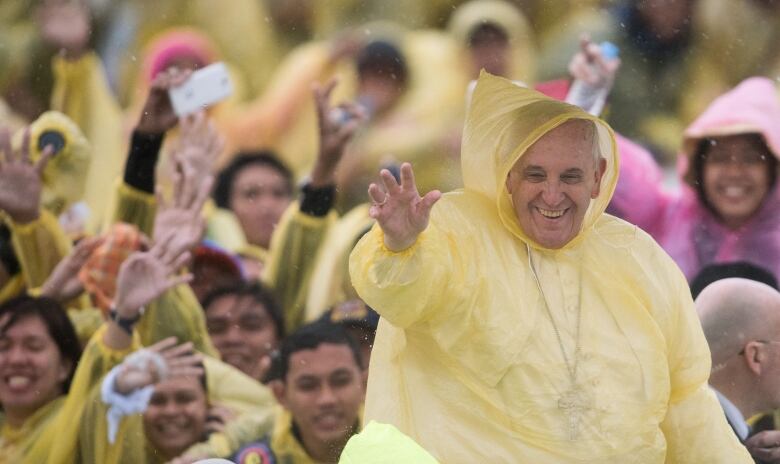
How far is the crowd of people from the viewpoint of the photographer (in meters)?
3.48

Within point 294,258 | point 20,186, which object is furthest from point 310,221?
point 20,186

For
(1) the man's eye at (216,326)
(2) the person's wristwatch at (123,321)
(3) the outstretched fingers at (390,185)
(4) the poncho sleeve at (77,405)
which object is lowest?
(4) the poncho sleeve at (77,405)

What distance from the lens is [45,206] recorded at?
18.2ft

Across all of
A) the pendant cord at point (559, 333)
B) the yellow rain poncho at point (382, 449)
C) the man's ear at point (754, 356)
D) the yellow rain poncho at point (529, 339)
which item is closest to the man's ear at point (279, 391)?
the man's ear at point (754, 356)

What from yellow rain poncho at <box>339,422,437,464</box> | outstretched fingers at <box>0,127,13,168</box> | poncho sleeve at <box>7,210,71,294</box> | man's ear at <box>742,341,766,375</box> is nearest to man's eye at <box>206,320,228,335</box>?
poncho sleeve at <box>7,210,71,294</box>

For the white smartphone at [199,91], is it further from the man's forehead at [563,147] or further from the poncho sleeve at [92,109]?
the man's forehead at [563,147]

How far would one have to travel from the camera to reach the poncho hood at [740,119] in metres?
5.36

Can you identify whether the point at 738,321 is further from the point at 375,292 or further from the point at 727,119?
the point at 375,292

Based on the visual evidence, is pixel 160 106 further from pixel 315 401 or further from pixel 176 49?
pixel 315 401

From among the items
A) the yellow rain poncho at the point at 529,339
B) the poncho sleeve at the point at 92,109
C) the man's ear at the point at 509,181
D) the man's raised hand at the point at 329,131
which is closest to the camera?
the yellow rain poncho at the point at 529,339

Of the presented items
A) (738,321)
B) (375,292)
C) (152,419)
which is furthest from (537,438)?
(152,419)

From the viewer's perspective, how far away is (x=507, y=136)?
3.56 metres

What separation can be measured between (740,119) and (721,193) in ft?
0.78

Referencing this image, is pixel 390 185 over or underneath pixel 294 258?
over
